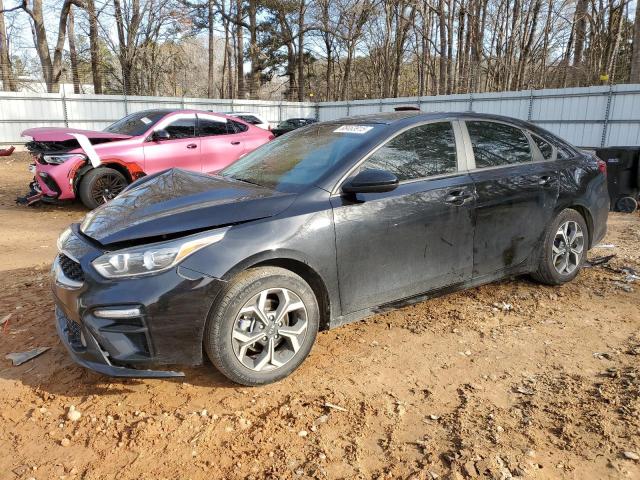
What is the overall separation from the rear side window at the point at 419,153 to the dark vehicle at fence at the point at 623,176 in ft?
19.0

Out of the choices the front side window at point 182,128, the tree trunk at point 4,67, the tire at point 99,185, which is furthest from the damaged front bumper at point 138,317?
the tree trunk at point 4,67

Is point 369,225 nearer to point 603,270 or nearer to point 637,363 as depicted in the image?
point 637,363

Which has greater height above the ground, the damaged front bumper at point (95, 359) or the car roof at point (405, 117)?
the car roof at point (405, 117)

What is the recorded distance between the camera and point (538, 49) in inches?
1172

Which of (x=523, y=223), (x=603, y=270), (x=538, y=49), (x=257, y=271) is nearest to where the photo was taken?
(x=257, y=271)

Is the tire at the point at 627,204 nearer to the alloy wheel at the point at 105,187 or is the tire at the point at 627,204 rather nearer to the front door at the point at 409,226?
the front door at the point at 409,226

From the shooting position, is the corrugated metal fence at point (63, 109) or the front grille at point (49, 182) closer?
the front grille at point (49, 182)

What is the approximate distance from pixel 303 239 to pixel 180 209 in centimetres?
74

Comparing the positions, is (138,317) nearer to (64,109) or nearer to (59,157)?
(59,157)

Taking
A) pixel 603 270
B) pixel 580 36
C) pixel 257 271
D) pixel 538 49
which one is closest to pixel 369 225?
pixel 257 271

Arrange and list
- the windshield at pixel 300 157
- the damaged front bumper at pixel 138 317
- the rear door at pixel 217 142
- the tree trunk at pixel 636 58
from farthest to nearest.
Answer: the tree trunk at pixel 636 58, the rear door at pixel 217 142, the windshield at pixel 300 157, the damaged front bumper at pixel 138 317

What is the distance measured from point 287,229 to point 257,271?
1.00 ft

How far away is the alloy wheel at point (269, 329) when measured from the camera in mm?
2754

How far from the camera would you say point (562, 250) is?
4.35 meters
